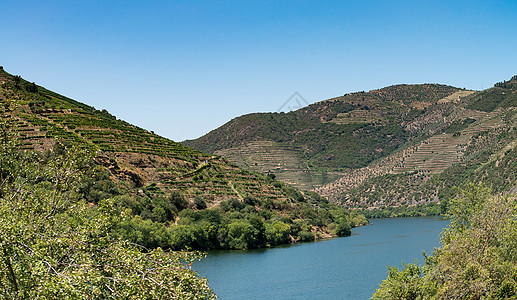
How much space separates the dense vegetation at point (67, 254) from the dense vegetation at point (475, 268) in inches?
672

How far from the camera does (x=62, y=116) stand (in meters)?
90.6

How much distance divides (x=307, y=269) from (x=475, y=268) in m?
35.4

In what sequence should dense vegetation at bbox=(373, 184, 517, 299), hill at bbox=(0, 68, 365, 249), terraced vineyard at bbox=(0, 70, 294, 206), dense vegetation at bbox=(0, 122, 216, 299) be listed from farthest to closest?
terraced vineyard at bbox=(0, 70, 294, 206)
hill at bbox=(0, 68, 365, 249)
dense vegetation at bbox=(373, 184, 517, 299)
dense vegetation at bbox=(0, 122, 216, 299)

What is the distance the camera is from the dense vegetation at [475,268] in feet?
81.2

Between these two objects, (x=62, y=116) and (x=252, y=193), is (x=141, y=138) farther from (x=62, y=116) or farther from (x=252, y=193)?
(x=252, y=193)

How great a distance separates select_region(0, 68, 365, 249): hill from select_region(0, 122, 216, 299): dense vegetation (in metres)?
47.1

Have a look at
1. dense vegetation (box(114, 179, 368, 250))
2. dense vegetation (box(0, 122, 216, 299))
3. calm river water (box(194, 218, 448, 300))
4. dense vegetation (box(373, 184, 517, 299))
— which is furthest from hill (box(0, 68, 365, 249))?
dense vegetation (box(0, 122, 216, 299))

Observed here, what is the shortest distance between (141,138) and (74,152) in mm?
86139

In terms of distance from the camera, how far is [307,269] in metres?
59.0

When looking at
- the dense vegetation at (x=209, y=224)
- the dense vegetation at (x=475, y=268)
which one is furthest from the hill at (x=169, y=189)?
the dense vegetation at (x=475, y=268)

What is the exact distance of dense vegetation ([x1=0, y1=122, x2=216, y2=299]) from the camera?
1079 cm

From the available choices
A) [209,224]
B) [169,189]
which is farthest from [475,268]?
[169,189]

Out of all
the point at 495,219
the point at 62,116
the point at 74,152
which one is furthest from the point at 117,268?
the point at 62,116

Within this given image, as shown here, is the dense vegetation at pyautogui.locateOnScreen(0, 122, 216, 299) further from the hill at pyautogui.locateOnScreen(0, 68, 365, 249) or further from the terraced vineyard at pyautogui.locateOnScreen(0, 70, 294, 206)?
the terraced vineyard at pyautogui.locateOnScreen(0, 70, 294, 206)
